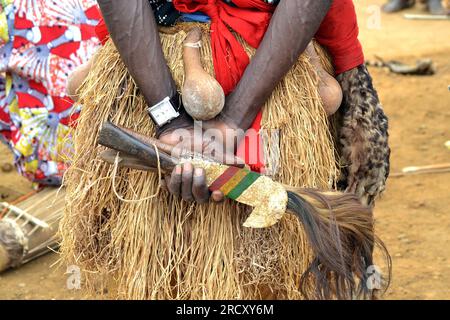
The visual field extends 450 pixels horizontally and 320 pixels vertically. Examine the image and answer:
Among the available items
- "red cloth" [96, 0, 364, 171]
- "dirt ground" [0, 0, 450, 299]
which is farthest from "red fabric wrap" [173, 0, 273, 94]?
"dirt ground" [0, 0, 450, 299]

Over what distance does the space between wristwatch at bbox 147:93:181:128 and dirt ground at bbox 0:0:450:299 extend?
0.76 meters

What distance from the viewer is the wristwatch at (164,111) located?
1.96m

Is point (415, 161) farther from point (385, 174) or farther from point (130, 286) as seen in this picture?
point (130, 286)

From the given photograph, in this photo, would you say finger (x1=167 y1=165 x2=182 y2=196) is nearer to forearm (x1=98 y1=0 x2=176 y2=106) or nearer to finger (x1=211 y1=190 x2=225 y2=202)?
finger (x1=211 y1=190 x2=225 y2=202)

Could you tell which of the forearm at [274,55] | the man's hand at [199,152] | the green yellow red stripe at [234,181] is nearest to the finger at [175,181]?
the man's hand at [199,152]

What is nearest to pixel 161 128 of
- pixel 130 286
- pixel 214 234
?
pixel 214 234

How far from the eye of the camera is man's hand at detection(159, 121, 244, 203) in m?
1.87

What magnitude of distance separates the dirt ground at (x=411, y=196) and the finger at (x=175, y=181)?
0.73 m

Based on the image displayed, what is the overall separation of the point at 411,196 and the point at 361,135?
75.0 inches

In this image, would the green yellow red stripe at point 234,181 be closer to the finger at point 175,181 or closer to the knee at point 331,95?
the finger at point 175,181

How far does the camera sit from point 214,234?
2080 millimetres

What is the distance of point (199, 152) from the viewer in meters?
1.96

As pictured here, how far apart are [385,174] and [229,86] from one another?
62 cm

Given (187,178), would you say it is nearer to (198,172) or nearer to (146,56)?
(198,172)
